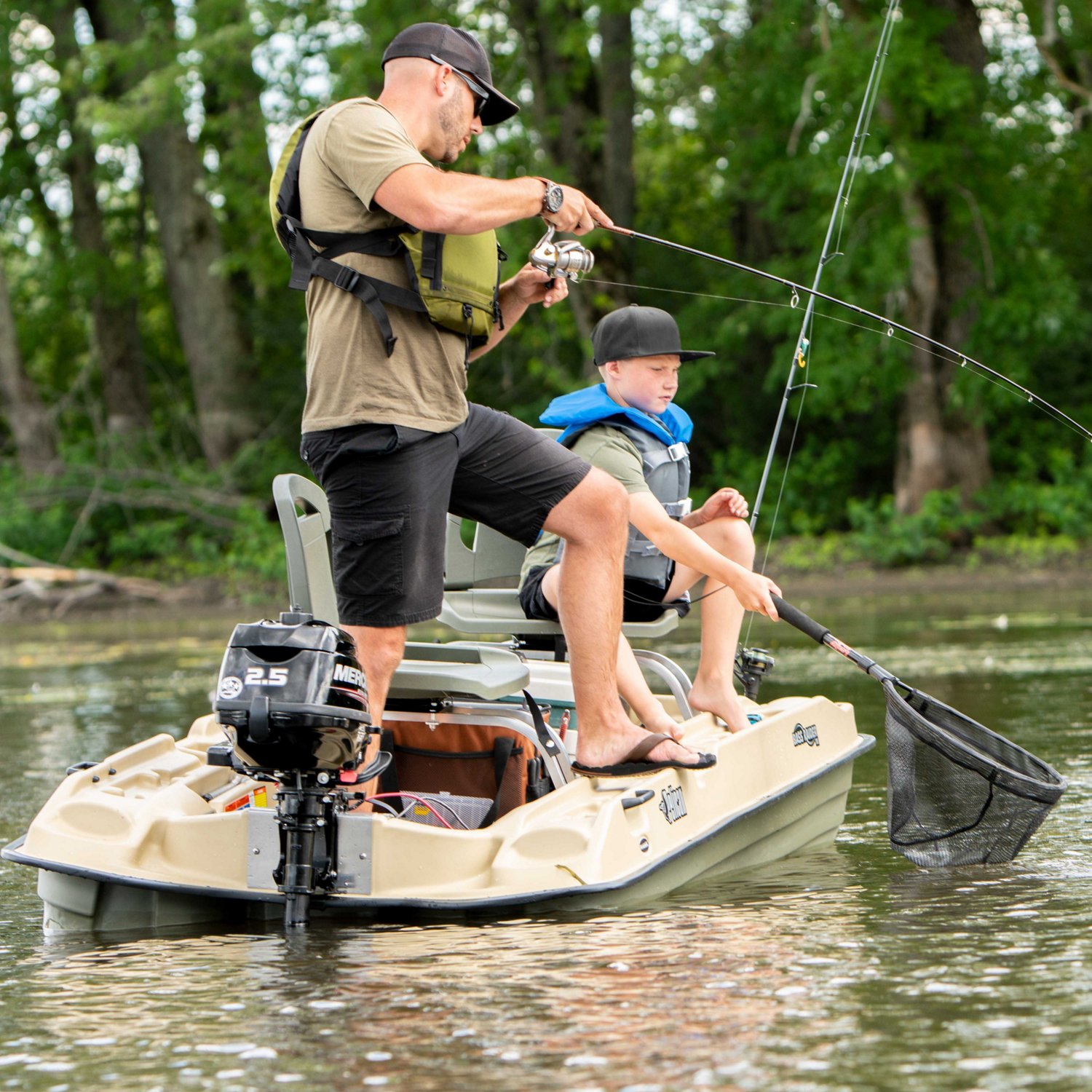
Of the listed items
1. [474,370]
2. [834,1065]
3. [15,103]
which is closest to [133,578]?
[474,370]

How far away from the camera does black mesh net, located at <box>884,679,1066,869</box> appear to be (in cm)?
467

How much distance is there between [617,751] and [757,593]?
547mm

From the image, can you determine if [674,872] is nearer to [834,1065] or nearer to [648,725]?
[648,725]

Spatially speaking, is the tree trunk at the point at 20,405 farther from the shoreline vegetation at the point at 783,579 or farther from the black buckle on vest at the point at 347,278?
the black buckle on vest at the point at 347,278

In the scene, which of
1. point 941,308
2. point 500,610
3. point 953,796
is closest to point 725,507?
point 500,610

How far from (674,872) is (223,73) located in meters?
16.7

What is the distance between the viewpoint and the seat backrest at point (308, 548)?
433cm

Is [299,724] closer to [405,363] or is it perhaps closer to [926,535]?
[405,363]

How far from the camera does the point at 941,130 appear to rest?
17156mm

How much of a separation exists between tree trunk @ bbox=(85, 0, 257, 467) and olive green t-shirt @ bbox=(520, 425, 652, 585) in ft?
52.5

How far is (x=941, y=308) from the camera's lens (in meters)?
17.4

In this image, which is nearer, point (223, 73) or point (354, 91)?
point (354, 91)

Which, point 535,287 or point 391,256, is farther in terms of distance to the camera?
point 535,287

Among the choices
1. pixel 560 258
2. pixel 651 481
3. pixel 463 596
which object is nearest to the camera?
pixel 560 258
